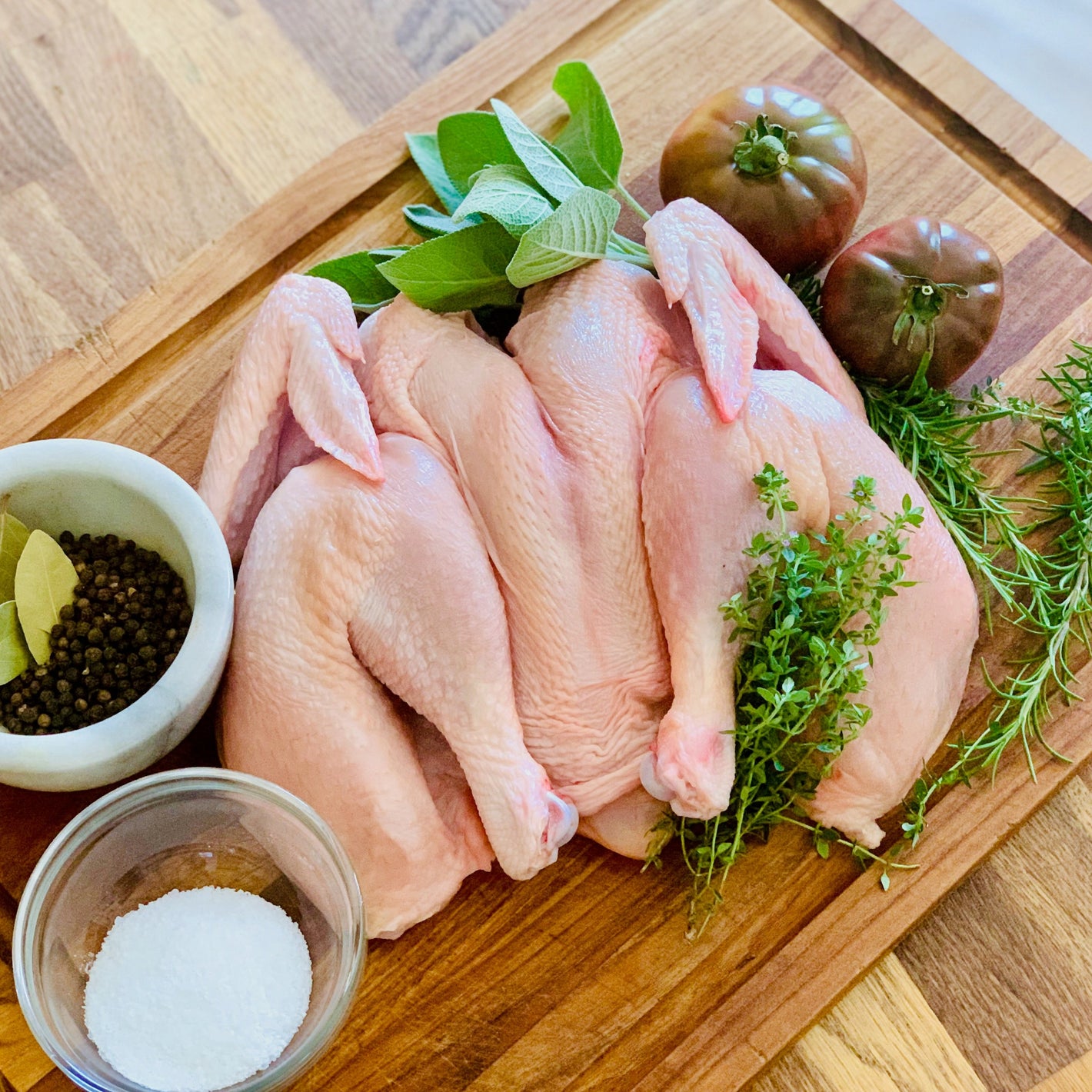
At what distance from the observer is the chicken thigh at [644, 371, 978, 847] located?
1357 millimetres

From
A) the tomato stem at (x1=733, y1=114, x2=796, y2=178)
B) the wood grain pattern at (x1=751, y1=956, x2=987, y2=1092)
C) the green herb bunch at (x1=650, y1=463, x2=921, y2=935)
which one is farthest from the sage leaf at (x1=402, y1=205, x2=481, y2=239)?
the wood grain pattern at (x1=751, y1=956, x2=987, y2=1092)

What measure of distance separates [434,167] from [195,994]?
1178mm

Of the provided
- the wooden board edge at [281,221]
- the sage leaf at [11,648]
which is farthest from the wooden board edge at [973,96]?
the sage leaf at [11,648]

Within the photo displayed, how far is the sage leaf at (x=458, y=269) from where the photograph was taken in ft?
4.73

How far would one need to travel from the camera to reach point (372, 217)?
1.76m

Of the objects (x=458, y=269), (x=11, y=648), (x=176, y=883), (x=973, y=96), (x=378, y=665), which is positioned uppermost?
(x=973, y=96)

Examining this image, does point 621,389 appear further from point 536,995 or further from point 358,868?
point 536,995

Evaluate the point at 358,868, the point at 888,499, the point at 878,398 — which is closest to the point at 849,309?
the point at 878,398

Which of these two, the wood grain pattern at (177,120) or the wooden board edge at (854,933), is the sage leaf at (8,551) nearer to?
the wood grain pattern at (177,120)

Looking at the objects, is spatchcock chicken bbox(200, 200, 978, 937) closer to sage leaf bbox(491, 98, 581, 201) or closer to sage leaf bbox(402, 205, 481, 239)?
sage leaf bbox(491, 98, 581, 201)

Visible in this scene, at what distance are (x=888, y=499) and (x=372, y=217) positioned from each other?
2.90 ft

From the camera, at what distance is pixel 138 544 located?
1.45 m

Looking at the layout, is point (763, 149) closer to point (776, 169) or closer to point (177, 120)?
point (776, 169)

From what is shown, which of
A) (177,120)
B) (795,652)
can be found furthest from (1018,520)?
(177,120)
